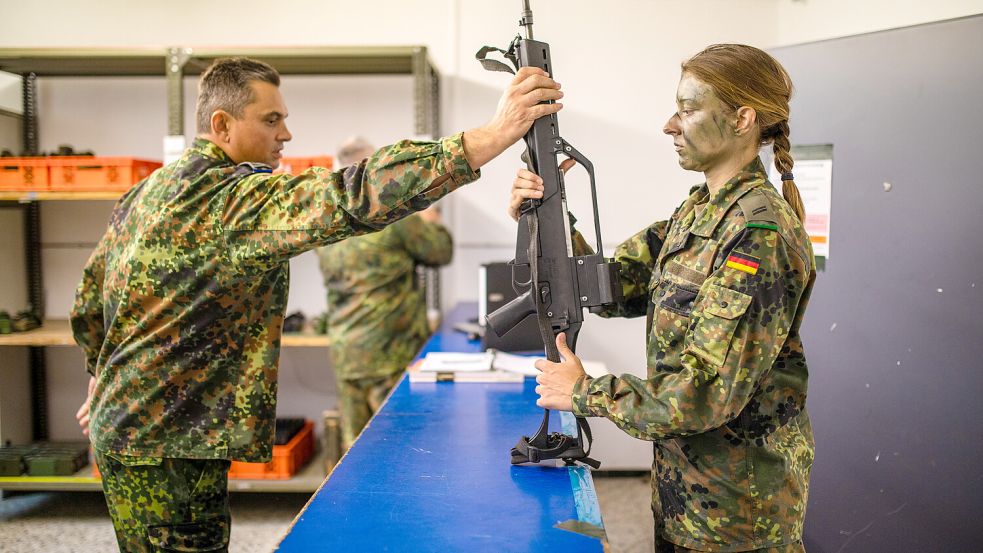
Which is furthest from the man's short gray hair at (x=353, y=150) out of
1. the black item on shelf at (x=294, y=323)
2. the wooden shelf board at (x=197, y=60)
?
the black item on shelf at (x=294, y=323)

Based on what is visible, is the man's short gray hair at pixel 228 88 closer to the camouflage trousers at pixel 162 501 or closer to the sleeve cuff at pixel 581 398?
the camouflage trousers at pixel 162 501

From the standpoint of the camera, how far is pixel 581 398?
48.1 inches

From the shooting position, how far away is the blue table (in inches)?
44.1

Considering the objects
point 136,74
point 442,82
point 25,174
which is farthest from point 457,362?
point 136,74

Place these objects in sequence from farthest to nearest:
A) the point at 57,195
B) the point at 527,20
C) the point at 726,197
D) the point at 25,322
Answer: the point at 25,322 → the point at 57,195 → the point at 527,20 → the point at 726,197

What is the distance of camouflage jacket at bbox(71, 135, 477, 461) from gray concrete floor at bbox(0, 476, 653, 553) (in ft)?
4.73

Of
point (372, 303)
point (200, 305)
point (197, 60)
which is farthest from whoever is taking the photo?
point (197, 60)

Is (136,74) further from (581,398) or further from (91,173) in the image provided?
(581,398)

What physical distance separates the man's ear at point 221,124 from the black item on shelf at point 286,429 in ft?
6.38

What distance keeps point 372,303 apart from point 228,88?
1.43m

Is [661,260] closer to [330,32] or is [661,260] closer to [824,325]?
[824,325]

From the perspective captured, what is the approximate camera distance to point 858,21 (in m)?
2.94

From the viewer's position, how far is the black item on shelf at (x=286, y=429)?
3.23 meters

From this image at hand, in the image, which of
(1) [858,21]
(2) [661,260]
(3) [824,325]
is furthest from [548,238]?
(1) [858,21]
